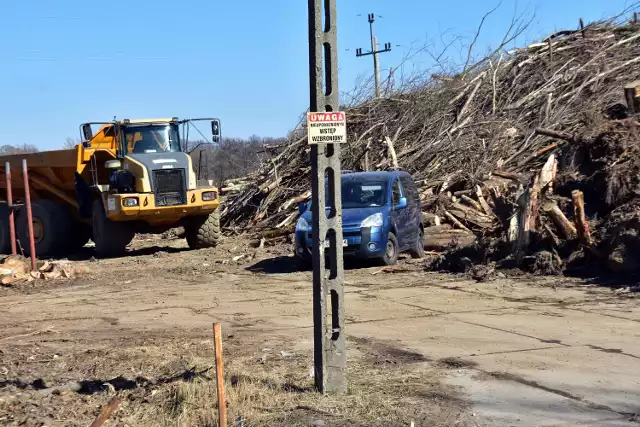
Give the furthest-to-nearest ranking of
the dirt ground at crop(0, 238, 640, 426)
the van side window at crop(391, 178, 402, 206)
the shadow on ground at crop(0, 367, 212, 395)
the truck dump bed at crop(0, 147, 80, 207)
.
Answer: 1. the truck dump bed at crop(0, 147, 80, 207)
2. the van side window at crop(391, 178, 402, 206)
3. the shadow on ground at crop(0, 367, 212, 395)
4. the dirt ground at crop(0, 238, 640, 426)

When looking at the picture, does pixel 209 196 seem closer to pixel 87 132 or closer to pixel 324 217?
pixel 87 132

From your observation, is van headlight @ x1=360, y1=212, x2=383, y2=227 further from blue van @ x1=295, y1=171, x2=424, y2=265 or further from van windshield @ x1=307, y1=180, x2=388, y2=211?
van windshield @ x1=307, y1=180, x2=388, y2=211

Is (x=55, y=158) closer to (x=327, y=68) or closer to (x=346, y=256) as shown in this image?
(x=346, y=256)

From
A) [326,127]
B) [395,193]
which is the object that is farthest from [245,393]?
[395,193]

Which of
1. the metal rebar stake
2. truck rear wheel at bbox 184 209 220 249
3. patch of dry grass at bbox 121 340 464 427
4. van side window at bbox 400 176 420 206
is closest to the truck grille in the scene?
truck rear wheel at bbox 184 209 220 249

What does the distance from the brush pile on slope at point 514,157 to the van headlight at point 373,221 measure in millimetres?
1314

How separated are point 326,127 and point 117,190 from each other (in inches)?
524

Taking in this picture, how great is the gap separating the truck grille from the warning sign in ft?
41.8

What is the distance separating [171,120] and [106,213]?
8.82ft

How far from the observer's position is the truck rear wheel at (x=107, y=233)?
1925cm

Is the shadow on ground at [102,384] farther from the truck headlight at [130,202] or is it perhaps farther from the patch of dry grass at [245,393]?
the truck headlight at [130,202]

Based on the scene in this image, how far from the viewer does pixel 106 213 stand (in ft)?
61.8

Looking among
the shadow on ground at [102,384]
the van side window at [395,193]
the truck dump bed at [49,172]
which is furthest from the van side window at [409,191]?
the shadow on ground at [102,384]

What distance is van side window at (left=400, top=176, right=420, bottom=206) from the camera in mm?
16781
